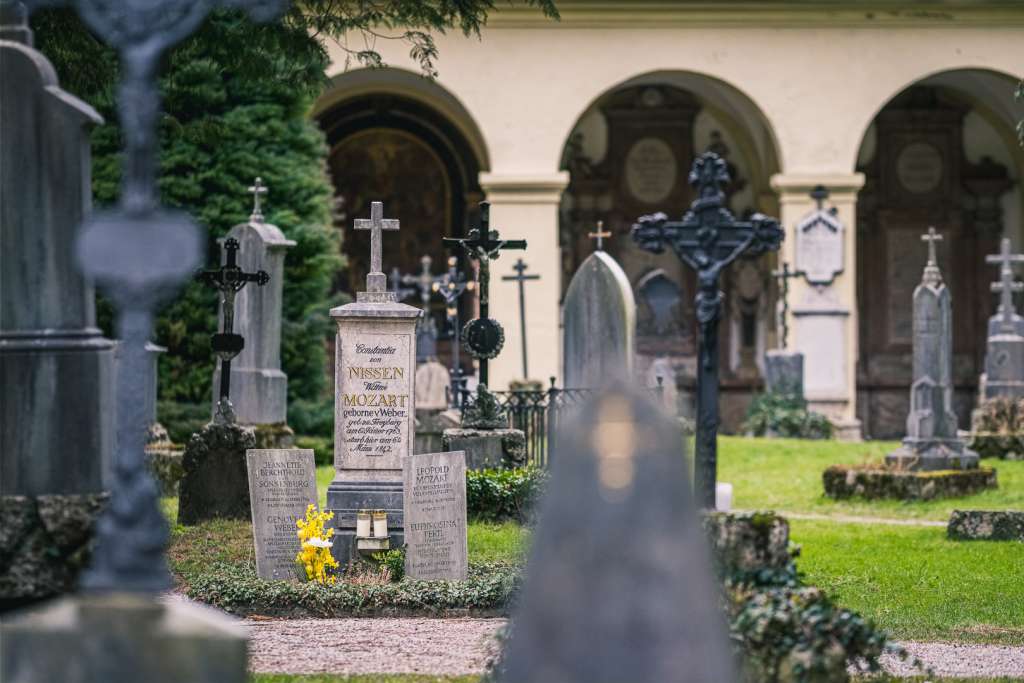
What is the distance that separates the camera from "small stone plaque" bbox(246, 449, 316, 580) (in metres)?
11.1

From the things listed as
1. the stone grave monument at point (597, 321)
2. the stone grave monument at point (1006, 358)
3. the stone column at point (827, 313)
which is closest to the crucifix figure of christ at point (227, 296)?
the stone grave monument at point (597, 321)

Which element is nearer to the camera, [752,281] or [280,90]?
[280,90]

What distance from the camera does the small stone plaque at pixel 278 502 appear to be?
36.4 ft

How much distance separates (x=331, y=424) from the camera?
2112 centimetres

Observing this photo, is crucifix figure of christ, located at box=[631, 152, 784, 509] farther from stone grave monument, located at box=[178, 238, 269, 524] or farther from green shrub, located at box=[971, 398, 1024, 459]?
green shrub, located at box=[971, 398, 1024, 459]

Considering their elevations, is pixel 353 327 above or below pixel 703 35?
below

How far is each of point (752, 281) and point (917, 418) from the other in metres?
12.3

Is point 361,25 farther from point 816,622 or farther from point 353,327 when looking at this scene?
point 816,622

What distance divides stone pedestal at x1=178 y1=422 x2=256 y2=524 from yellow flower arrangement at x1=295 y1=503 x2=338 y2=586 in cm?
249

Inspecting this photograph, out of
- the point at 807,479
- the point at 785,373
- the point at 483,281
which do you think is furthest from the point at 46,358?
the point at 785,373

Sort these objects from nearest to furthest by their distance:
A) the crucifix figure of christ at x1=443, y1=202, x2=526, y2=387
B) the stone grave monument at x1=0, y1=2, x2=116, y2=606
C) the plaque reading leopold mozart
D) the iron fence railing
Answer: the stone grave monument at x1=0, y1=2, x2=116, y2=606 → the crucifix figure of christ at x1=443, y1=202, x2=526, y2=387 → the iron fence railing → the plaque reading leopold mozart

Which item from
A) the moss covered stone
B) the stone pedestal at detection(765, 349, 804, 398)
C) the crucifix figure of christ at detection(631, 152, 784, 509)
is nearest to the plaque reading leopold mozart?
the stone pedestal at detection(765, 349, 804, 398)

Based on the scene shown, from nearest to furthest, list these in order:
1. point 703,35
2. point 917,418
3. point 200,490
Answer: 1. point 200,490
2. point 917,418
3. point 703,35

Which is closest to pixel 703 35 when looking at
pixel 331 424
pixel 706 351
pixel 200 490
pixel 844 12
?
pixel 844 12
